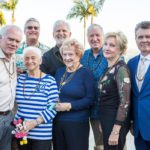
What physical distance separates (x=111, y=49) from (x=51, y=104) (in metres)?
0.92

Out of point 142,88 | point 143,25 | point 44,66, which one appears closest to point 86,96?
point 142,88

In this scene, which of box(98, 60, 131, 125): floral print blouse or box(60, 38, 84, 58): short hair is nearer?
box(98, 60, 131, 125): floral print blouse

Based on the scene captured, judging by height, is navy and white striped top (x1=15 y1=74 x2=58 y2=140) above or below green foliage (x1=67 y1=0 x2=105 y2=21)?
below

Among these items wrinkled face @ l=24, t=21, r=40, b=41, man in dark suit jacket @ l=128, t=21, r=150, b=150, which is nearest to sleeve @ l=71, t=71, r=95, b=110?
man in dark suit jacket @ l=128, t=21, r=150, b=150

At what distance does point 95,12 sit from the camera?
34969 mm

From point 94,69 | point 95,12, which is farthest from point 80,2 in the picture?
point 94,69

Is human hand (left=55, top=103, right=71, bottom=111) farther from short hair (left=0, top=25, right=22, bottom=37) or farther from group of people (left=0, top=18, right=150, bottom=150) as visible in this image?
short hair (left=0, top=25, right=22, bottom=37)

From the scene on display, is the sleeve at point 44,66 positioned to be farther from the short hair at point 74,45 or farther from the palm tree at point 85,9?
the palm tree at point 85,9

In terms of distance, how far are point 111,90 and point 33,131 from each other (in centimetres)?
100

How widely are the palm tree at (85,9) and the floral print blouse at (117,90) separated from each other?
3140cm

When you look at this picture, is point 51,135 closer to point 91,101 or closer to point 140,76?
point 91,101

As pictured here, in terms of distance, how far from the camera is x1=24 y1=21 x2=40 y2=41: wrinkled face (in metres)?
5.50

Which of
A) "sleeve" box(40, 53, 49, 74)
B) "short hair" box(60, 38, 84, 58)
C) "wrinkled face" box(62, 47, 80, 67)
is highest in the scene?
"short hair" box(60, 38, 84, 58)

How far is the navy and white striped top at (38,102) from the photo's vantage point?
3.88 metres
